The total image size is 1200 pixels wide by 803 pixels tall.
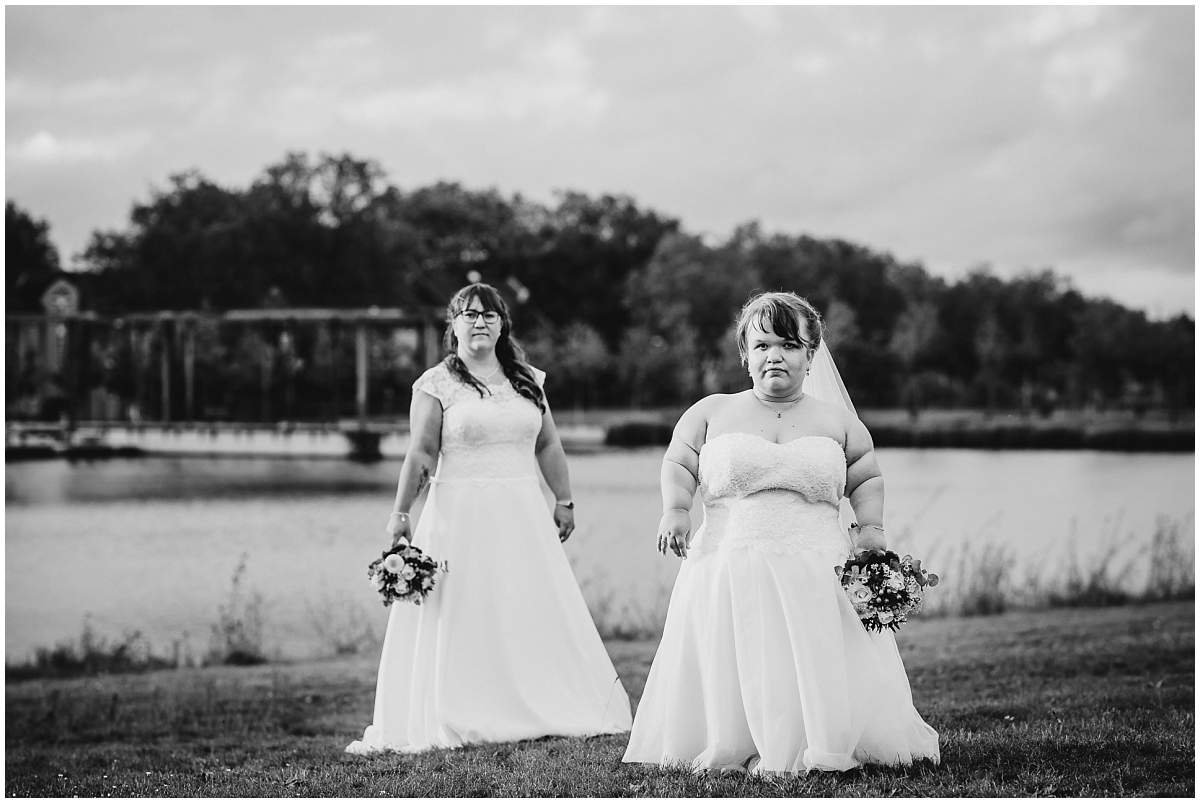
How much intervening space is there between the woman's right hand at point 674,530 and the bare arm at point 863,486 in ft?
2.24

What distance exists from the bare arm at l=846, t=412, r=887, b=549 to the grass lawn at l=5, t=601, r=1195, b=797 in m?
0.89

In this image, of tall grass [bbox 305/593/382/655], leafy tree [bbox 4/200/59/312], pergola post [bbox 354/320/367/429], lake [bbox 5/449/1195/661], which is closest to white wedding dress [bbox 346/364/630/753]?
tall grass [bbox 305/593/382/655]

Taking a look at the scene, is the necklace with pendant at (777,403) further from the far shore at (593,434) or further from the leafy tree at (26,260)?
the leafy tree at (26,260)

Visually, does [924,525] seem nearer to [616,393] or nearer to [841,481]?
[616,393]

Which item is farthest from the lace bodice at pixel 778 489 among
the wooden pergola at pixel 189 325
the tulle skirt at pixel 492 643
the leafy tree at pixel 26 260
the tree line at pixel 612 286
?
the wooden pergola at pixel 189 325

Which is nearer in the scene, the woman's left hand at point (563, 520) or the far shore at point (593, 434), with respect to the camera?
the woman's left hand at point (563, 520)

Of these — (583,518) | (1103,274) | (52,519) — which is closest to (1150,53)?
(1103,274)

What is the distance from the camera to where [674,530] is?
4691 millimetres

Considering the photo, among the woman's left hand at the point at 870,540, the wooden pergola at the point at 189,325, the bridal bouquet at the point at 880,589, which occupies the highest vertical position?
the wooden pergola at the point at 189,325

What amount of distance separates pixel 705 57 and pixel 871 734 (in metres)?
17.1

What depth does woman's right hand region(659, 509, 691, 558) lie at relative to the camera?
15.4ft

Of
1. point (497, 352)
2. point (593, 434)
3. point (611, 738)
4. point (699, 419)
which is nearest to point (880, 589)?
point (699, 419)

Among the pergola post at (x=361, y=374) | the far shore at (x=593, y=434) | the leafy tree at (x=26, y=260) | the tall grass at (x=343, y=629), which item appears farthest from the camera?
the pergola post at (x=361, y=374)

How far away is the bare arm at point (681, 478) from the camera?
15.4 ft
